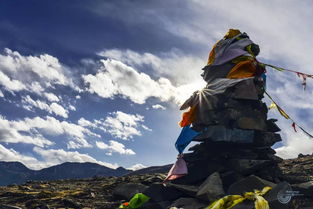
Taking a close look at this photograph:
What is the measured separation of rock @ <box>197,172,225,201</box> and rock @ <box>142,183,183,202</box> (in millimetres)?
1803

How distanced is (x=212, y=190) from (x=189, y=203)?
110 cm

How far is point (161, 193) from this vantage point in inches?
579

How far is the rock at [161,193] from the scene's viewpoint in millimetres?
14524

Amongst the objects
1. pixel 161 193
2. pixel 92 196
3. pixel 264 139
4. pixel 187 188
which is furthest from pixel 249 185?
pixel 92 196

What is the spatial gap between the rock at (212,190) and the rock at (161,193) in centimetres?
180

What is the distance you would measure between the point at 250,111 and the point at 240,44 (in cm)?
360

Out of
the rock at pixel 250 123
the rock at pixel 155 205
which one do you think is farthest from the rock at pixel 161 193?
the rock at pixel 250 123

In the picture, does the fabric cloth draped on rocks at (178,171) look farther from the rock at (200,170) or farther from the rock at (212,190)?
the rock at (212,190)

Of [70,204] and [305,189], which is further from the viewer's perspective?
[70,204]

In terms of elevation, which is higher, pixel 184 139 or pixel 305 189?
pixel 184 139

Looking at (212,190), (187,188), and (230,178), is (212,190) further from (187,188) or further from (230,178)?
(230,178)

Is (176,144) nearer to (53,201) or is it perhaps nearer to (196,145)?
(196,145)

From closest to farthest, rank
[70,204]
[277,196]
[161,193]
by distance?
[277,196], [161,193], [70,204]

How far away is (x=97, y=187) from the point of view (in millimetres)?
18781
